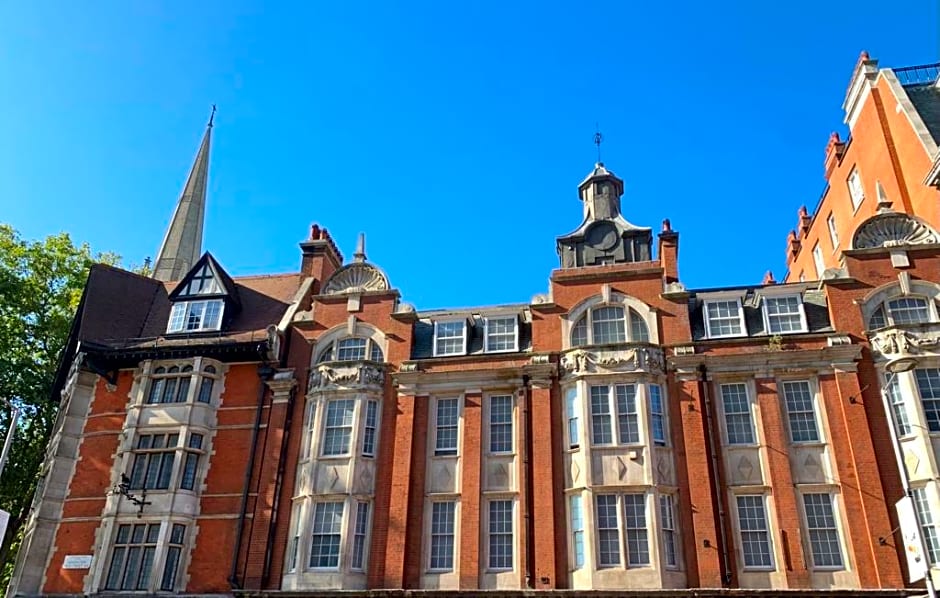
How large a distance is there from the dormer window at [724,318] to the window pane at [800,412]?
247 cm

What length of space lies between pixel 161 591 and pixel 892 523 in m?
22.3

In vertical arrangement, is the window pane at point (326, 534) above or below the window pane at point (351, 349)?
below

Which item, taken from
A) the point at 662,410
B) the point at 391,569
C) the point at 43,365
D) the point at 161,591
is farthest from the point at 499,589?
the point at 43,365

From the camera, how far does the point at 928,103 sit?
30.1 m

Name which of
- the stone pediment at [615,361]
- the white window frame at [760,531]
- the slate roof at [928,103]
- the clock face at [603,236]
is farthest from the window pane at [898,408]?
the slate roof at [928,103]

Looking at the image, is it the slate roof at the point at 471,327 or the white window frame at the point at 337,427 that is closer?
the white window frame at the point at 337,427

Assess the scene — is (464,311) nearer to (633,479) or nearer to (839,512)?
(633,479)

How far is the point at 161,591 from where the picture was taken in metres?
23.8

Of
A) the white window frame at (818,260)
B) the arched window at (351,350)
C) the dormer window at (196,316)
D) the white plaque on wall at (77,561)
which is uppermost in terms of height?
the white window frame at (818,260)

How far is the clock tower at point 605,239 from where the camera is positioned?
90.5ft

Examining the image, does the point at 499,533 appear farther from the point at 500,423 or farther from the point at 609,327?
the point at 609,327

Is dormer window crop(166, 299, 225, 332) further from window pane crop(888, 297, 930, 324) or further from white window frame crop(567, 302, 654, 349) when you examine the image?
window pane crop(888, 297, 930, 324)

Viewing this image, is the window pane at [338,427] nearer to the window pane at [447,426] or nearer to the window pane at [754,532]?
the window pane at [447,426]

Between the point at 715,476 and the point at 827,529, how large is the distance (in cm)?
335
